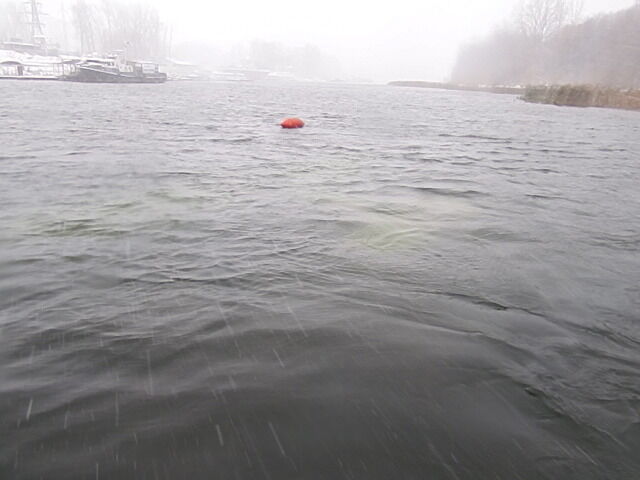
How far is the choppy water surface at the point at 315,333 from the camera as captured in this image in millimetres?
2570

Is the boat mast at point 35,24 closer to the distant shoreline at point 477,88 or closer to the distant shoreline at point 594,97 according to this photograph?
the distant shoreline at point 477,88

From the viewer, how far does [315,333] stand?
12.5 feet

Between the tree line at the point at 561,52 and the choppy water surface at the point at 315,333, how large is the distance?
262ft

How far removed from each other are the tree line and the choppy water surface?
79919mm

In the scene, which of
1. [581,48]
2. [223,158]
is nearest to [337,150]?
[223,158]

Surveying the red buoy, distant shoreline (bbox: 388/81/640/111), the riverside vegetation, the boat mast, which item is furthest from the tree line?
the boat mast

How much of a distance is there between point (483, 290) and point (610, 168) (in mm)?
10593

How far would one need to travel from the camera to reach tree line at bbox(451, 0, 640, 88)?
74.9m

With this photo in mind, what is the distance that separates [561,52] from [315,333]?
363 ft

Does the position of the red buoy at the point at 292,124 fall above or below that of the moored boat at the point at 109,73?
above

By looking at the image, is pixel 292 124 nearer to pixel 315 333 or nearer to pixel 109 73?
pixel 315 333

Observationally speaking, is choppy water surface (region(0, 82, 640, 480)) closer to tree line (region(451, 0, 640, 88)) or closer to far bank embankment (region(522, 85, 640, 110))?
far bank embankment (region(522, 85, 640, 110))

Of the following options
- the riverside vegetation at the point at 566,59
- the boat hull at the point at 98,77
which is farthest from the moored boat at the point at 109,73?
the riverside vegetation at the point at 566,59

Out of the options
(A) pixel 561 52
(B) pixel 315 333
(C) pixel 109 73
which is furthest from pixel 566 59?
(B) pixel 315 333
